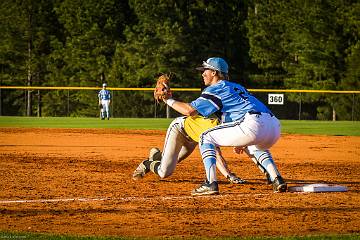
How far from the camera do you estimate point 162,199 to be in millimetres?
8070

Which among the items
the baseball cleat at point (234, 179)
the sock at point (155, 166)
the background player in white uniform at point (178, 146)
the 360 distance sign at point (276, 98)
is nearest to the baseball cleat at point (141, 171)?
the background player in white uniform at point (178, 146)

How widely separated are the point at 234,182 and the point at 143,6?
1343 inches

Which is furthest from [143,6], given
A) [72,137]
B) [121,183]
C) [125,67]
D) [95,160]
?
[121,183]

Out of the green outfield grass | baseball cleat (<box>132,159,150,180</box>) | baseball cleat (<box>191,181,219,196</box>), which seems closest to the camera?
baseball cleat (<box>191,181,219,196</box>)

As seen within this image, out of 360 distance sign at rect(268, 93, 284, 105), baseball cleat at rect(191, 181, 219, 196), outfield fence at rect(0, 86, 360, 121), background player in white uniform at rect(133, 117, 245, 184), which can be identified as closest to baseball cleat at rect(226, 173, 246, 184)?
background player in white uniform at rect(133, 117, 245, 184)

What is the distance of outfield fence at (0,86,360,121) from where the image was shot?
113 feet

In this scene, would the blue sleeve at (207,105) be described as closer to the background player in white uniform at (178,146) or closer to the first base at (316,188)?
the background player in white uniform at (178,146)

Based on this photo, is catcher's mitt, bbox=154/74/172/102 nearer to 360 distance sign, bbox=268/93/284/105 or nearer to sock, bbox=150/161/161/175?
sock, bbox=150/161/161/175

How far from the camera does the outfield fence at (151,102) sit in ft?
113

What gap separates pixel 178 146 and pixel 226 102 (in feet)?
3.68

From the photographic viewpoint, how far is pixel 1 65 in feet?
153

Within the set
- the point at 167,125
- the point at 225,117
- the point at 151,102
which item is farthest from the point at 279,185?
the point at 151,102

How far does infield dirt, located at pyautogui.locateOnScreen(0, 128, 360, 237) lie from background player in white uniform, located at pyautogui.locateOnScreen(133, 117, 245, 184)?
0.63 ft

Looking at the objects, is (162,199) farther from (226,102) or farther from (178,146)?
(226,102)
